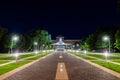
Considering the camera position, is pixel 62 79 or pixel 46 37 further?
pixel 46 37

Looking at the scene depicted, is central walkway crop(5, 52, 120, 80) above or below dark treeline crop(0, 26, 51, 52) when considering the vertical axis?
below

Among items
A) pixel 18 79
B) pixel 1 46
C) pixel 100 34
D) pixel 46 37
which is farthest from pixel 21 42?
pixel 18 79

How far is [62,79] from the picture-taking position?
1619 cm

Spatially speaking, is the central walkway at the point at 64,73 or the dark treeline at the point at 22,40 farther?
the dark treeline at the point at 22,40

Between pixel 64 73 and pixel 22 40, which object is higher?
pixel 22 40

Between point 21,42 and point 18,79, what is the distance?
9485 centimetres

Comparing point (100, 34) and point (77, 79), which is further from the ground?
point (100, 34)

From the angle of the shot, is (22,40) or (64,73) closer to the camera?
(64,73)

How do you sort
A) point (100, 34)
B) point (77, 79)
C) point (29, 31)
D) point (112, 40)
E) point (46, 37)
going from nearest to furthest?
point (77, 79), point (112, 40), point (100, 34), point (29, 31), point (46, 37)

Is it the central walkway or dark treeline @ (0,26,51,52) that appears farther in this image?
dark treeline @ (0,26,51,52)

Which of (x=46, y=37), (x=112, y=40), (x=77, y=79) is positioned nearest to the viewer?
(x=77, y=79)

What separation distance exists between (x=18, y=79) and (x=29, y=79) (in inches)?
25.4

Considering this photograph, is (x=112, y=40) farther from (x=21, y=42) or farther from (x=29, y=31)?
(x=29, y=31)

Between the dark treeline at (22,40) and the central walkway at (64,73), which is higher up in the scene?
the dark treeline at (22,40)
